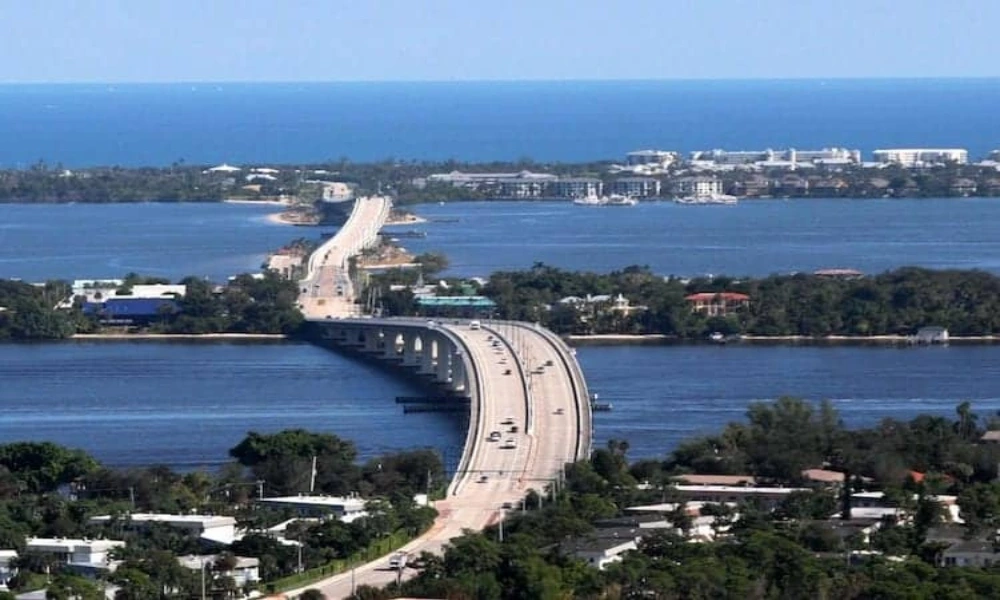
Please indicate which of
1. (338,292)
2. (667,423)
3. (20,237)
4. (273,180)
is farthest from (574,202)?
(667,423)

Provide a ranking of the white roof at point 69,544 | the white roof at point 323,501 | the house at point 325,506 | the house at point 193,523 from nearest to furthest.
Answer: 1. the white roof at point 69,544
2. the house at point 193,523
3. the house at point 325,506
4. the white roof at point 323,501

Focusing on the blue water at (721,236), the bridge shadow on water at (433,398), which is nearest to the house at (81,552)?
the bridge shadow on water at (433,398)

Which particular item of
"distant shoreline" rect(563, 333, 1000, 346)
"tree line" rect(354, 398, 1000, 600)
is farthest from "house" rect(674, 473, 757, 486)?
"distant shoreline" rect(563, 333, 1000, 346)

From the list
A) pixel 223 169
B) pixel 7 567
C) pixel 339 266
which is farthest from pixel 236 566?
pixel 223 169

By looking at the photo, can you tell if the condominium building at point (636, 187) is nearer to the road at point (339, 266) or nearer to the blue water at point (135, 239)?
the blue water at point (135, 239)

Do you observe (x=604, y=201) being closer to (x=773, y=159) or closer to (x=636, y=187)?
(x=636, y=187)

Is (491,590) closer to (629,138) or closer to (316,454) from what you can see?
(316,454)

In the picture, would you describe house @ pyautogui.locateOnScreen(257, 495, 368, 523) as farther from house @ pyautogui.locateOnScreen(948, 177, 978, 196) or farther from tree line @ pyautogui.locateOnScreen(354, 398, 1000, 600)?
house @ pyautogui.locateOnScreen(948, 177, 978, 196)
